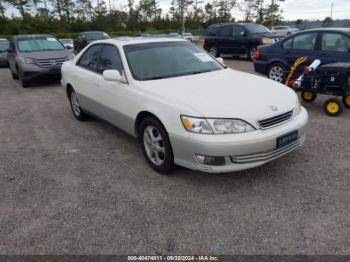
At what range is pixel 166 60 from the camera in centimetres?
433

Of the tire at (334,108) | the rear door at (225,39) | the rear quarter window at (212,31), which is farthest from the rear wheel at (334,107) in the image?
the rear quarter window at (212,31)

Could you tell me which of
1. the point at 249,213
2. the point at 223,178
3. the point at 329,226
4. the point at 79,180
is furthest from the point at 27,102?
the point at 329,226

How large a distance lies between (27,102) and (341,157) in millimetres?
7268

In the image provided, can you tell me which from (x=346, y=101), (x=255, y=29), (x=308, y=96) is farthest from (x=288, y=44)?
(x=255, y=29)

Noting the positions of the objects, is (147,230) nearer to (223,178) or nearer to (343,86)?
(223,178)

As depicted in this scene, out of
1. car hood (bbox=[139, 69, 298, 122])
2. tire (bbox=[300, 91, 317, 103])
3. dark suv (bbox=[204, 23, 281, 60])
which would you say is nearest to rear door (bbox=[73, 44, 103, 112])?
car hood (bbox=[139, 69, 298, 122])

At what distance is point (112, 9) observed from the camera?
56.9 meters

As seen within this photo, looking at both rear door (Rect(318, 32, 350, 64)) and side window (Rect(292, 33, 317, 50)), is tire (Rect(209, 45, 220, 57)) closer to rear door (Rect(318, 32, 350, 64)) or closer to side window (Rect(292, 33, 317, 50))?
side window (Rect(292, 33, 317, 50))

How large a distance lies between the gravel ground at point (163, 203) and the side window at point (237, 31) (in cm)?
1063

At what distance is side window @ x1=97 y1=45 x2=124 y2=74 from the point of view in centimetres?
434

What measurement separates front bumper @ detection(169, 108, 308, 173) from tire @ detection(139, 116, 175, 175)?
0.43 ft

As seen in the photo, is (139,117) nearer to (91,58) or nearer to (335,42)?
(91,58)

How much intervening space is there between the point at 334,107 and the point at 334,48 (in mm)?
2189

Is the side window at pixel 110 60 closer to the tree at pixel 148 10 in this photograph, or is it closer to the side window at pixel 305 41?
the side window at pixel 305 41
